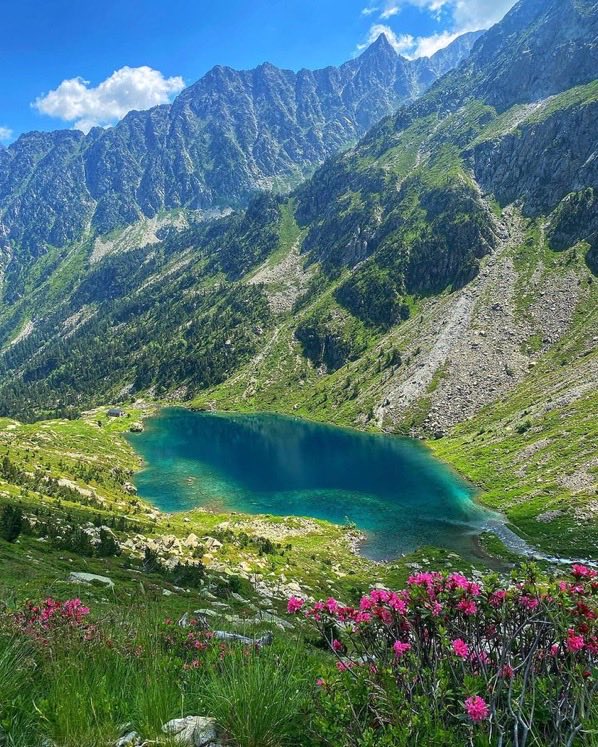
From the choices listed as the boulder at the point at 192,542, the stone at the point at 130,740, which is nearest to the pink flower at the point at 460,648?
the stone at the point at 130,740

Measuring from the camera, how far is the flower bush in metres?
3.90

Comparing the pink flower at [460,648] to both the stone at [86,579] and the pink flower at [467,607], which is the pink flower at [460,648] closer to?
the pink flower at [467,607]

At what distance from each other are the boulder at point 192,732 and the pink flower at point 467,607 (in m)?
2.71

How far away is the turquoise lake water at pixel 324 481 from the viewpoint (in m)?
63.3

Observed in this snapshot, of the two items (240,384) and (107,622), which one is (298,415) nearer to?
(240,384)

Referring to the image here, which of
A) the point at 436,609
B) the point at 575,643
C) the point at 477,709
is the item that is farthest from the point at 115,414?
the point at 477,709

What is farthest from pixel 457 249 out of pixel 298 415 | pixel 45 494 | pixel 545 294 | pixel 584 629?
pixel 584 629

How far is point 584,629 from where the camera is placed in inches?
180

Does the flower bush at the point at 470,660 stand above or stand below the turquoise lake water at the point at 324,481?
above

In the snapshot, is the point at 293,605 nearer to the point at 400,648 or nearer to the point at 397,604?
the point at 397,604

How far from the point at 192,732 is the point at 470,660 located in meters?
2.81

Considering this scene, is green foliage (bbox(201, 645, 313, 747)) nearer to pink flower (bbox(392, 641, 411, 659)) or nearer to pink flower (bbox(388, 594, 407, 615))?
pink flower (bbox(392, 641, 411, 659))

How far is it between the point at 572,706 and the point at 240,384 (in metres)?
197

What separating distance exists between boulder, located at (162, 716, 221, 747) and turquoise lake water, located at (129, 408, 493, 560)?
5301cm
